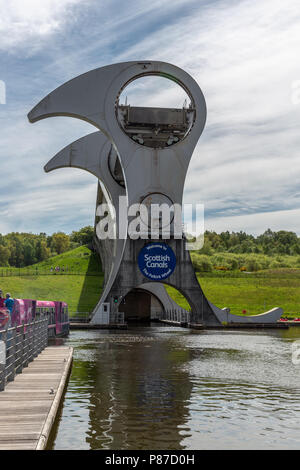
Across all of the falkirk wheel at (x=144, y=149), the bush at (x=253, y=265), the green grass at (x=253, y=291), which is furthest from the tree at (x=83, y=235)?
the falkirk wheel at (x=144, y=149)

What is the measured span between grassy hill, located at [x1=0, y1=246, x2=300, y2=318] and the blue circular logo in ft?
84.1

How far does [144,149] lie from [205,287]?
4856 cm

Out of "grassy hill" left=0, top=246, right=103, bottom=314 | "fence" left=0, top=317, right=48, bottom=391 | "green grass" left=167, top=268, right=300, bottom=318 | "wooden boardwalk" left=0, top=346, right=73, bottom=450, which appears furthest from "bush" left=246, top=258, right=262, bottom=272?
"wooden boardwalk" left=0, top=346, right=73, bottom=450

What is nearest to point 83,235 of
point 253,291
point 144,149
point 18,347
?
point 253,291

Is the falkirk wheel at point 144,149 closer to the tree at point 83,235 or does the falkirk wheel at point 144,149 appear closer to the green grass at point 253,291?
the green grass at point 253,291

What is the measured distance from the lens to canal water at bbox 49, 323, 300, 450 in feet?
30.9

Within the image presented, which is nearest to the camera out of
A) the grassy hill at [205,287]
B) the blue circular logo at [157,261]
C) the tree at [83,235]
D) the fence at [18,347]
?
the fence at [18,347]

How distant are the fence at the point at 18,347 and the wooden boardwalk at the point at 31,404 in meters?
0.20

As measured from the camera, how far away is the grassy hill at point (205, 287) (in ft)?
252

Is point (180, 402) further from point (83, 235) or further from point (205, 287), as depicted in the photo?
point (83, 235)

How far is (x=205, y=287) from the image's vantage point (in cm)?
9062

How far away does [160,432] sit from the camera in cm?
980
